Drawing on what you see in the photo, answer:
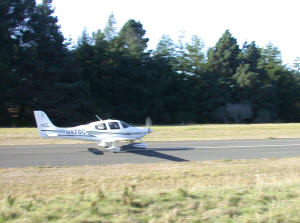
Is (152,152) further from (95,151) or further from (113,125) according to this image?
(95,151)

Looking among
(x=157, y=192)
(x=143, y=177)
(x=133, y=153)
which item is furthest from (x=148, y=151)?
(x=157, y=192)

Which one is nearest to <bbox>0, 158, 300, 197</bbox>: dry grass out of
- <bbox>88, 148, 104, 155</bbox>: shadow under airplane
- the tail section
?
<bbox>88, 148, 104, 155</bbox>: shadow under airplane

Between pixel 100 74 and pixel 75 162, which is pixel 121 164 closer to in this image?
pixel 75 162

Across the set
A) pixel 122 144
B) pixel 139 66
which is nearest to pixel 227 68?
pixel 139 66

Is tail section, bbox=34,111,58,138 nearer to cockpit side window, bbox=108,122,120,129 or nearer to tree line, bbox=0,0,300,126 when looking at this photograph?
→ cockpit side window, bbox=108,122,120,129

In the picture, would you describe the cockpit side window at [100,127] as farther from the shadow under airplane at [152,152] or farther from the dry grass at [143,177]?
the dry grass at [143,177]

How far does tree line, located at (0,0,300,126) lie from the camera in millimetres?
48062

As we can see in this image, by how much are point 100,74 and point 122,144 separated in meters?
35.9

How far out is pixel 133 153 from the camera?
65.5ft

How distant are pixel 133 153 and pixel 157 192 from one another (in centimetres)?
1030

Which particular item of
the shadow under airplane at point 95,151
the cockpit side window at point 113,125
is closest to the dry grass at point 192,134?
the shadow under airplane at point 95,151

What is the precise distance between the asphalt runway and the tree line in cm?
2717

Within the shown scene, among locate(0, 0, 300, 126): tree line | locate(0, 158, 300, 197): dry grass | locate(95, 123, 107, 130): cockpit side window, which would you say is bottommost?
locate(0, 158, 300, 197): dry grass

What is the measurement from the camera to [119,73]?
2285 inches
